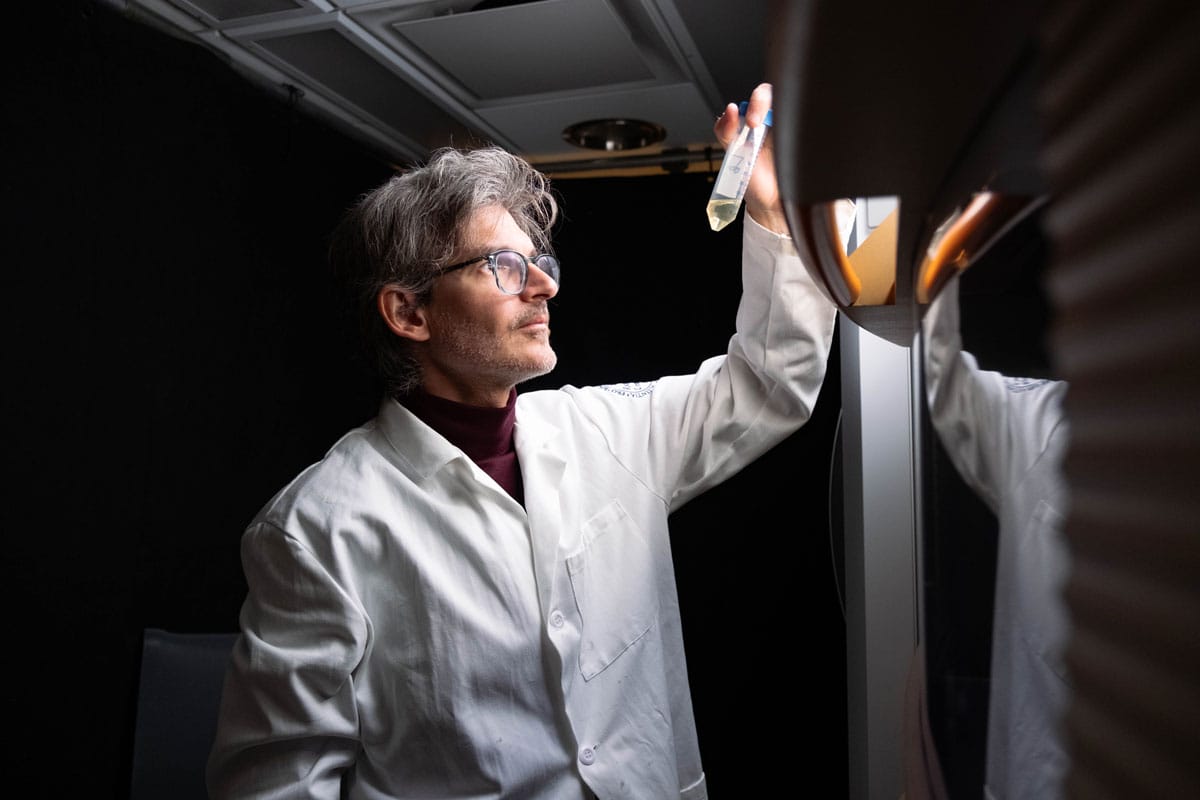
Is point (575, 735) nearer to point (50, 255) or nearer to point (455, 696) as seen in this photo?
point (455, 696)

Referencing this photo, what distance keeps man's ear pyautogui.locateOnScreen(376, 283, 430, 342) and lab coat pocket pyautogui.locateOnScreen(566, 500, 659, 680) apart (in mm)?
475

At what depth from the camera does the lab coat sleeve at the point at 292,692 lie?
1.31 metres

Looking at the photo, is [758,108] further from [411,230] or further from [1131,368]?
[1131,368]

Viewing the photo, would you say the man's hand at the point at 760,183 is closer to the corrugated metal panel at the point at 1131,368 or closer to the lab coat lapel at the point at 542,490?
the lab coat lapel at the point at 542,490

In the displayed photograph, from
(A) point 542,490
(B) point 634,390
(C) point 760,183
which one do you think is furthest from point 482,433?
(C) point 760,183

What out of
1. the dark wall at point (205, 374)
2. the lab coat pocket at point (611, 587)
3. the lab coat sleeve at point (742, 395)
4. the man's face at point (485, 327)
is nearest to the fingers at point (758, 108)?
the lab coat sleeve at point (742, 395)

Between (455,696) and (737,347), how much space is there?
0.65 m

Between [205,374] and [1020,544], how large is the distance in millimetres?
2384

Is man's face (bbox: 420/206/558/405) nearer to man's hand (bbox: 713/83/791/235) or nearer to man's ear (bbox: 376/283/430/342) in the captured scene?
man's ear (bbox: 376/283/430/342)

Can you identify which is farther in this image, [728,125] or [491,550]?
[491,550]

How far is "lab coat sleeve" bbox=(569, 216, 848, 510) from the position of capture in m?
1.38

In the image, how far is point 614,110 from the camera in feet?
8.66

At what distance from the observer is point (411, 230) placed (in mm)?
1736

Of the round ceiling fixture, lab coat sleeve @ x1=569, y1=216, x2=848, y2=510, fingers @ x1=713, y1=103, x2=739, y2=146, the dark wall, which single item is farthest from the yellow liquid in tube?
the round ceiling fixture
